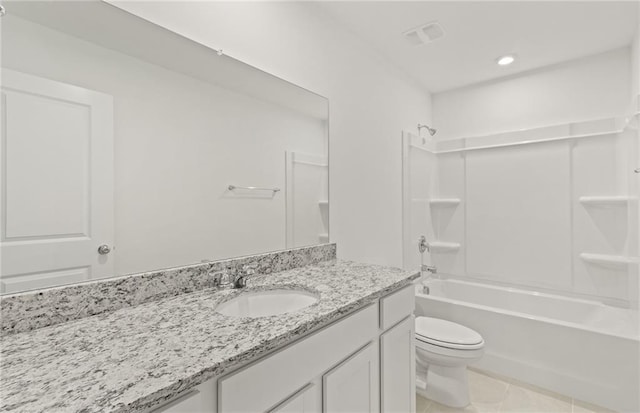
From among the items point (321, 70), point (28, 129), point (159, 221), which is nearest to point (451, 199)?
point (321, 70)

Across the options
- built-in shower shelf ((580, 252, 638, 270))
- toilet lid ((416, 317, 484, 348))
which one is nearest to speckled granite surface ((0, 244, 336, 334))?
toilet lid ((416, 317, 484, 348))

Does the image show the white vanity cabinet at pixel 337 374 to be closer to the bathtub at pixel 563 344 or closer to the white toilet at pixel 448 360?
the white toilet at pixel 448 360

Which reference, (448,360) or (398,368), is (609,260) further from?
(398,368)

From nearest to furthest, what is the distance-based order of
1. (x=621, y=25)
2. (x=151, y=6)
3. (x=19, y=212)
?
(x=19, y=212), (x=151, y=6), (x=621, y=25)

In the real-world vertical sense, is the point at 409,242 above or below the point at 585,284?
above

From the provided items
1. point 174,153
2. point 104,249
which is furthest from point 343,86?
point 104,249

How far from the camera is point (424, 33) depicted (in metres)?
2.11

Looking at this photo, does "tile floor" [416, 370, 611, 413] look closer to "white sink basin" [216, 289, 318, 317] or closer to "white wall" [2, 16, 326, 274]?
"white sink basin" [216, 289, 318, 317]

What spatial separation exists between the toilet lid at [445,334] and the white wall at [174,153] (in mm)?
1181

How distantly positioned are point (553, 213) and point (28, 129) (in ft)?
11.1

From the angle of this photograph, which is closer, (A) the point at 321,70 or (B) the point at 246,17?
(B) the point at 246,17

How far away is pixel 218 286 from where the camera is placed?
125cm

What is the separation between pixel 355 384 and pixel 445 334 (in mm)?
1245

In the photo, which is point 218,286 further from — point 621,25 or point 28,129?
point 621,25
